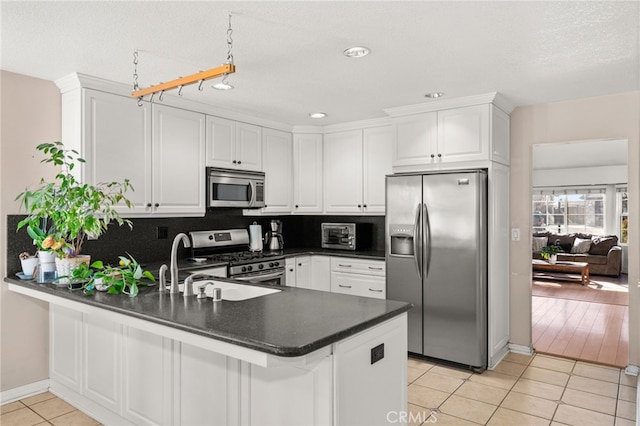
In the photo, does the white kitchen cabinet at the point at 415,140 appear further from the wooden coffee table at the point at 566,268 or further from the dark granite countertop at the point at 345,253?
the wooden coffee table at the point at 566,268

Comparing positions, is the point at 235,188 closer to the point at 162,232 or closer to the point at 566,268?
the point at 162,232

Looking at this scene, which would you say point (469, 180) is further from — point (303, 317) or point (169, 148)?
point (169, 148)

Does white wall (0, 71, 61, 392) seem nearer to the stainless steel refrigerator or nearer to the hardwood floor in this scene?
the stainless steel refrigerator

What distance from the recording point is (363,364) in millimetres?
1882

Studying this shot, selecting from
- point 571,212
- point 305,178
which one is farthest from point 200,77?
point 571,212

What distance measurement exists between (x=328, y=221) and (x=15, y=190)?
335cm

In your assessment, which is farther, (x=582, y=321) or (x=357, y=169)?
(x=582, y=321)

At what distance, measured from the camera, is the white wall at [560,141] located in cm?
365

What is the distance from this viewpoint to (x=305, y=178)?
512 cm

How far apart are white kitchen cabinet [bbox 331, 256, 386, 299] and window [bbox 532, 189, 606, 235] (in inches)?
322

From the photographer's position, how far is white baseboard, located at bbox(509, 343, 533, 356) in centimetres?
418

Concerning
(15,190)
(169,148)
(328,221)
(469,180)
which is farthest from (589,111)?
(15,190)

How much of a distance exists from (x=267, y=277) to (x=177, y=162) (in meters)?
1.40

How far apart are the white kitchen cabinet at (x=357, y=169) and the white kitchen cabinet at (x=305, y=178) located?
0.36 feet
